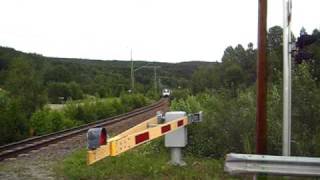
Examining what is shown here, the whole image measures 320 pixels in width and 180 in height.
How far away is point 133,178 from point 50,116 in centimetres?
1879

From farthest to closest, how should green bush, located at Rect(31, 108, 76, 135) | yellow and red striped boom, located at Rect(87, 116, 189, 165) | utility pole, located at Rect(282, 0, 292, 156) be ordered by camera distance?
1. green bush, located at Rect(31, 108, 76, 135)
2. utility pole, located at Rect(282, 0, 292, 156)
3. yellow and red striped boom, located at Rect(87, 116, 189, 165)

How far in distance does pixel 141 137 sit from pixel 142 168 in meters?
2.38

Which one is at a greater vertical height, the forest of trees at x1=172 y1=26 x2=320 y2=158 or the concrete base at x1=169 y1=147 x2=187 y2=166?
the forest of trees at x1=172 y1=26 x2=320 y2=158

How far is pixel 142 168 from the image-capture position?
10906mm

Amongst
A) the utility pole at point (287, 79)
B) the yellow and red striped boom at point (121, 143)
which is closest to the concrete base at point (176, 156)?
the yellow and red striped boom at point (121, 143)

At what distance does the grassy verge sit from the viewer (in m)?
10.1

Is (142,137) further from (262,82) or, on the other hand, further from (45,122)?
(45,122)

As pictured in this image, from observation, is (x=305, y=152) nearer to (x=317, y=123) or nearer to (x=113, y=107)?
(x=317, y=123)

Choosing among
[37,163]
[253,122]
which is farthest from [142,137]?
[37,163]

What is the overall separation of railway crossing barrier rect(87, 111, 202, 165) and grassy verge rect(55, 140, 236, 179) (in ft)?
1.74

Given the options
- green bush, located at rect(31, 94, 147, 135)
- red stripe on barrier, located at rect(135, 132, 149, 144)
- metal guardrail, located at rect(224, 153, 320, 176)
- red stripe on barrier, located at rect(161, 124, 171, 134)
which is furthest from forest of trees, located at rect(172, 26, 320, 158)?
green bush, located at rect(31, 94, 147, 135)

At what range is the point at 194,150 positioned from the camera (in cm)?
1291

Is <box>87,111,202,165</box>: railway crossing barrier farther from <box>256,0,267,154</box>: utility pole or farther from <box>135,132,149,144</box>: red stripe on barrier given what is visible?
<box>256,0,267,154</box>: utility pole

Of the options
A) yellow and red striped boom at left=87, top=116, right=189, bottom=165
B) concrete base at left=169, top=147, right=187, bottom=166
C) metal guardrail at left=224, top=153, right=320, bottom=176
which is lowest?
concrete base at left=169, top=147, right=187, bottom=166
